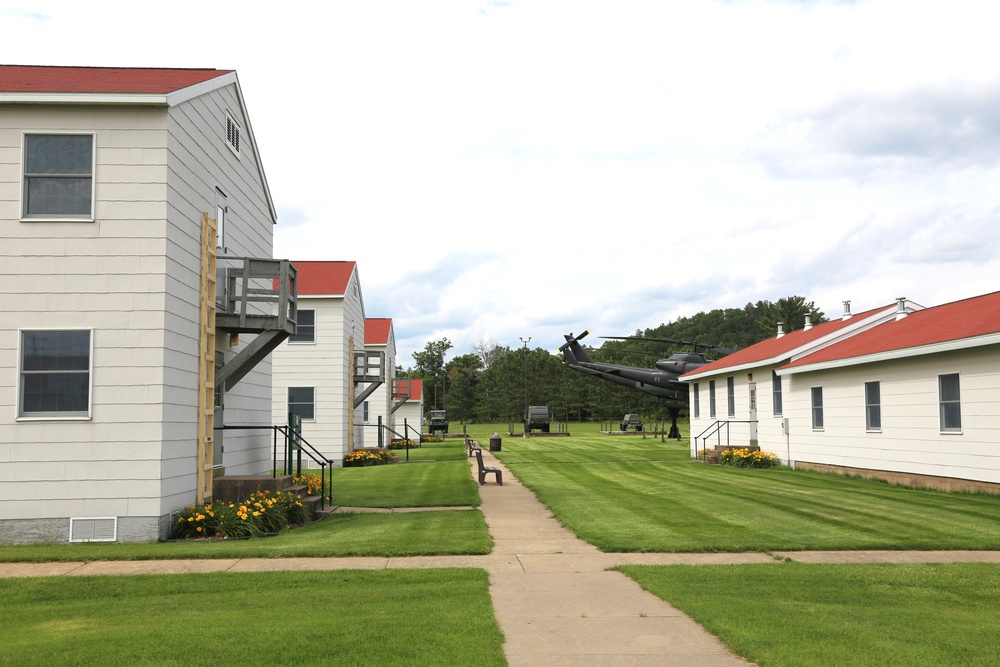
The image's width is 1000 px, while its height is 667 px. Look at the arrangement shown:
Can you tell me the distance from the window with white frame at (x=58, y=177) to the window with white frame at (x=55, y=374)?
1.75m

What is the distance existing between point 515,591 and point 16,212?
906cm

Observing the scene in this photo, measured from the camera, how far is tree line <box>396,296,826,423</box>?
101 m

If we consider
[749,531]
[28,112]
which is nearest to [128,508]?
[28,112]

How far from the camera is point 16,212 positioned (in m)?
12.2

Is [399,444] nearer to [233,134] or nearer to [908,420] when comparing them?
[908,420]

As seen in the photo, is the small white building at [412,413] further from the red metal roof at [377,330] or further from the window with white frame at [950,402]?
the window with white frame at [950,402]

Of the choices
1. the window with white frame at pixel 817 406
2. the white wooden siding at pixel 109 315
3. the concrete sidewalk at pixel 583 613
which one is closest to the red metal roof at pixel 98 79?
the white wooden siding at pixel 109 315

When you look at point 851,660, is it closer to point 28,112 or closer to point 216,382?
point 216,382

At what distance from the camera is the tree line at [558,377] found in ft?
330

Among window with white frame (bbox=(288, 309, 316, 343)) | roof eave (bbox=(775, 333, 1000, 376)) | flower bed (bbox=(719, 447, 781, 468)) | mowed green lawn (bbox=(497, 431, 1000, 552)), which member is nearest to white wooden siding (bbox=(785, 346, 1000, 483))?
roof eave (bbox=(775, 333, 1000, 376))

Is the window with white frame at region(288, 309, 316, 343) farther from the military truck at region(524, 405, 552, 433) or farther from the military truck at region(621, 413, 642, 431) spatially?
the military truck at region(621, 413, 642, 431)

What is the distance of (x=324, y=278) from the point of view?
31844 mm

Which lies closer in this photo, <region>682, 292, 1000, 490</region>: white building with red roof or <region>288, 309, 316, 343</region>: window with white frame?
<region>682, 292, 1000, 490</region>: white building with red roof

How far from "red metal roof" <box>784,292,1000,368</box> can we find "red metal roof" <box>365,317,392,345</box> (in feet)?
84.3
